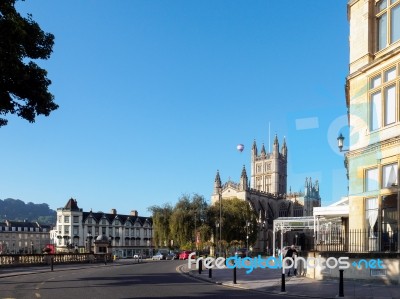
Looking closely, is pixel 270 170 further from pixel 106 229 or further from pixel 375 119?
pixel 375 119

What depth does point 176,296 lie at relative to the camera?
15.8 meters

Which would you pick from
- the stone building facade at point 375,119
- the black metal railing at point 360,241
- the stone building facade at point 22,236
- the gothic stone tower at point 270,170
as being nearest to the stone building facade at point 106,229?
the stone building facade at point 22,236

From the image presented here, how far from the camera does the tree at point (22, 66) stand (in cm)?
1209

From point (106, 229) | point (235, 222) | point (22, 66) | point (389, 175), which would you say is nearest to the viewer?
point (22, 66)

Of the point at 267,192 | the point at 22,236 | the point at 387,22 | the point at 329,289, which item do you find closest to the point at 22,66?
the point at 329,289

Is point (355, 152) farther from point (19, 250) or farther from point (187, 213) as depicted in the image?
point (19, 250)

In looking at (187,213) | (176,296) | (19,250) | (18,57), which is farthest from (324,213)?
(19,250)

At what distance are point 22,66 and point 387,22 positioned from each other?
49.3ft

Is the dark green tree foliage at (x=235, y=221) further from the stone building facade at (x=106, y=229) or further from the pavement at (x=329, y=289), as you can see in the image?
the pavement at (x=329, y=289)

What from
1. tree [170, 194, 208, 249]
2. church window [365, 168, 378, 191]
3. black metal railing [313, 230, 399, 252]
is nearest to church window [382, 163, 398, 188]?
church window [365, 168, 378, 191]

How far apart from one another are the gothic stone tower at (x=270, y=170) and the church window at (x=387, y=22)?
13215 cm

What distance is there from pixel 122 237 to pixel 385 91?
387 feet

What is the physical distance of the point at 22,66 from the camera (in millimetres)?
13523

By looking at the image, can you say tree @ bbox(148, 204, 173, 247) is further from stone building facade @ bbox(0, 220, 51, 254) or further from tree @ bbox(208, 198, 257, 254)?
stone building facade @ bbox(0, 220, 51, 254)
